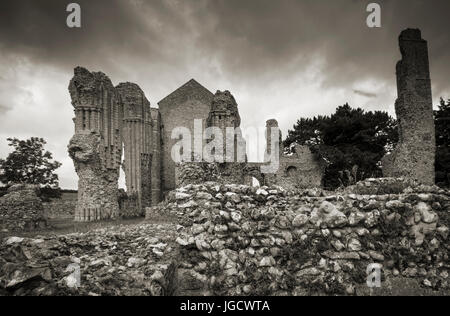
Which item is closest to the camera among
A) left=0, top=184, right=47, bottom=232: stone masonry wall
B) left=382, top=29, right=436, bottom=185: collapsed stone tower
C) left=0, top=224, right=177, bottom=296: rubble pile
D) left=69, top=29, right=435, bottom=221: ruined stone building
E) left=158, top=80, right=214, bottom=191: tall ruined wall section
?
left=0, top=224, right=177, bottom=296: rubble pile

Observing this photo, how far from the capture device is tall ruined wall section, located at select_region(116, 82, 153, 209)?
54.2ft

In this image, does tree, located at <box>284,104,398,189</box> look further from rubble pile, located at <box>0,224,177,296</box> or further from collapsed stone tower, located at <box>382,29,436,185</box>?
rubble pile, located at <box>0,224,177,296</box>

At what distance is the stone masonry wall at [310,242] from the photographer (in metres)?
3.36

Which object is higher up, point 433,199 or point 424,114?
point 424,114

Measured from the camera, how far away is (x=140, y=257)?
12.1 ft

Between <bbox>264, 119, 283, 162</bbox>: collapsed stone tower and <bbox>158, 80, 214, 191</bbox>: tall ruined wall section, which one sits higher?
<bbox>158, 80, 214, 191</bbox>: tall ruined wall section

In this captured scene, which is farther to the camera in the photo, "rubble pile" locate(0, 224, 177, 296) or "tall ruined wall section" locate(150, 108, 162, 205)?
"tall ruined wall section" locate(150, 108, 162, 205)

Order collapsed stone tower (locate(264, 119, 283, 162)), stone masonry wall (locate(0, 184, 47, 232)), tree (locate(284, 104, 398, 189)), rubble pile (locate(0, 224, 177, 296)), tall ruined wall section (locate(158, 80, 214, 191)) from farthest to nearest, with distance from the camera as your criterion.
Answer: tall ruined wall section (locate(158, 80, 214, 191)), collapsed stone tower (locate(264, 119, 283, 162)), tree (locate(284, 104, 398, 189)), stone masonry wall (locate(0, 184, 47, 232)), rubble pile (locate(0, 224, 177, 296))

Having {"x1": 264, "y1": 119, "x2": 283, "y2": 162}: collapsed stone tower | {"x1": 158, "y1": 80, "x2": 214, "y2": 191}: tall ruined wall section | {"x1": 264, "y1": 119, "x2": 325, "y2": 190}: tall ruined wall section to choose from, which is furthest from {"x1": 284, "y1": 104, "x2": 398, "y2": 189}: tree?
{"x1": 158, "y1": 80, "x2": 214, "y2": 191}: tall ruined wall section

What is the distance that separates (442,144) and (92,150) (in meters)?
25.7

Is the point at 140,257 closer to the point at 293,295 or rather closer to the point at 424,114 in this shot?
the point at 293,295

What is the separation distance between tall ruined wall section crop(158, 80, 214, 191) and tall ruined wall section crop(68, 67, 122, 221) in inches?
434
